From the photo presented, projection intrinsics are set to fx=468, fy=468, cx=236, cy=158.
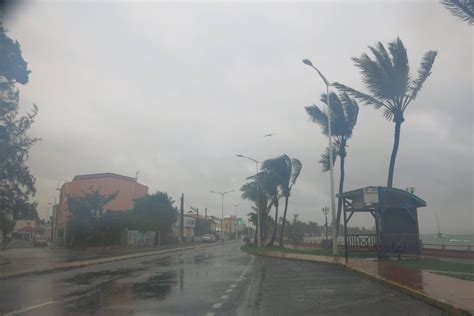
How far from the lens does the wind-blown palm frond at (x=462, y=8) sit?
1256 cm

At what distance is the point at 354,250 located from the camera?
93.0 feet

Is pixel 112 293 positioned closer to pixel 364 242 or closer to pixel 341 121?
pixel 364 242

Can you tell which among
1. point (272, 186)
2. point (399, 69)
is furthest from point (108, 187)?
point (399, 69)

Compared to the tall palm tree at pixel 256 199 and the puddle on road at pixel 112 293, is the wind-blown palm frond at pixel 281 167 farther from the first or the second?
the puddle on road at pixel 112 293

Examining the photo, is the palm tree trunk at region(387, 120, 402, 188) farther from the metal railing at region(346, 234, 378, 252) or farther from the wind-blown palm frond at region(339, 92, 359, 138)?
the wind-blown palm frond at region(339, 92, 359, 138)

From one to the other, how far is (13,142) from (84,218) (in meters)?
23.2

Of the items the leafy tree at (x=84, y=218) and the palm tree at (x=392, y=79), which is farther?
the leafy tree at (x=84, y=218)

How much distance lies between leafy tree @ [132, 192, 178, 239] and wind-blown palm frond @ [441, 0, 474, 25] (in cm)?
5224

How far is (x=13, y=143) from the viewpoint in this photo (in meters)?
26.2

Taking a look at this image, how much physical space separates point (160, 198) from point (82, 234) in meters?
17.0

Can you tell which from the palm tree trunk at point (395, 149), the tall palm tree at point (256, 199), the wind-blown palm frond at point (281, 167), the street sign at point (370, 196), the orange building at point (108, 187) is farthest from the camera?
the orange building at point (108, 187)

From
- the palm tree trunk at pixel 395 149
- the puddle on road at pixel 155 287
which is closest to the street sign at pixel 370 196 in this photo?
the palm tree trunk at pixel 395 149

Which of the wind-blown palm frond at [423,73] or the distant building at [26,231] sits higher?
the wind-blown palm frond at [423,73]

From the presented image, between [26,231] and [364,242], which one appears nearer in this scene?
[364,242]
